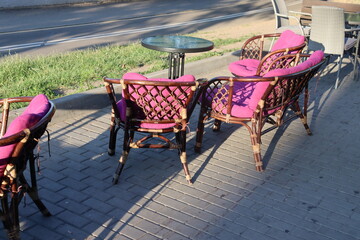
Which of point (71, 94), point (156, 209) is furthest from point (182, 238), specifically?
point (71, 94)

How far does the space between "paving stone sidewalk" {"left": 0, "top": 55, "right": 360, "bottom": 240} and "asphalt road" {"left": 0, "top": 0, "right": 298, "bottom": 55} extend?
612 cm

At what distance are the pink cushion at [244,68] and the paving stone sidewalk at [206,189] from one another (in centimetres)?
89

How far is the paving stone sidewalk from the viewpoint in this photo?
4070 mm

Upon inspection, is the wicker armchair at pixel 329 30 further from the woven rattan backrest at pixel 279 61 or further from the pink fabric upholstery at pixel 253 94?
the pink fabric upholstery at pixel 253 94

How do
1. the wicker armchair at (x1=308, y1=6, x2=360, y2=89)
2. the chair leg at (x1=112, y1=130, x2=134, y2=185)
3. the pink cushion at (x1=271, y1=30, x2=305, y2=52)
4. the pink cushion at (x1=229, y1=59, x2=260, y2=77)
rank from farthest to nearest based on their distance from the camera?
the wicker armchair at (x1=308, y1=6, x2=360, y2=89) → the pink cushion at (x1=229, y1=59, x2=260, y2=77) → the pink cushion at (x1=271, y1=30, x2=305, y2=52) → the chair leg at (x1=112, y1=130, x2=134, y2=185)

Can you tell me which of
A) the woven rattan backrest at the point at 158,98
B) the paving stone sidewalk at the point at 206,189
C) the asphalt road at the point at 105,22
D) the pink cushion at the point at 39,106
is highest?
the pink cushion at the point at 39,106

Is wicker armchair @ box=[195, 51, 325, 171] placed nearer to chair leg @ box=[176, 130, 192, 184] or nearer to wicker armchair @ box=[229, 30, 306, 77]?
chair leg @ box=[176, 130, 192, 184]

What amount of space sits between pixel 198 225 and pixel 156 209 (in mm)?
438

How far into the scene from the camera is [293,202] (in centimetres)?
457

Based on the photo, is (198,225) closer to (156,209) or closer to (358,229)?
(156,209)

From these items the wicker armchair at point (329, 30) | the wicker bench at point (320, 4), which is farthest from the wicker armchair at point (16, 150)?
the wicker bench at point (320, 4)

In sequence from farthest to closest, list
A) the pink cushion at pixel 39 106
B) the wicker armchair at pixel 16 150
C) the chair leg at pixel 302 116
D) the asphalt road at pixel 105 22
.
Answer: the asphalt road at pixel 105 22 < the chair leg at pixel 302 116 < the pink cushion at pixel 39 106 < the wicker armchair at pixel 16 150

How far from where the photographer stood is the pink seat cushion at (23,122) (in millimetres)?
3280

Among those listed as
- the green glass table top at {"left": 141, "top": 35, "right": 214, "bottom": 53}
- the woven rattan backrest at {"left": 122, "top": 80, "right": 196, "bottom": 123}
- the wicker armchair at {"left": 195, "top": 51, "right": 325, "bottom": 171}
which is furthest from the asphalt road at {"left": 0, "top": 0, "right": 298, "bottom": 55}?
the woven rattan backrest at {"left": 122, "top": 80, "right": 196, "bottom": 123}
